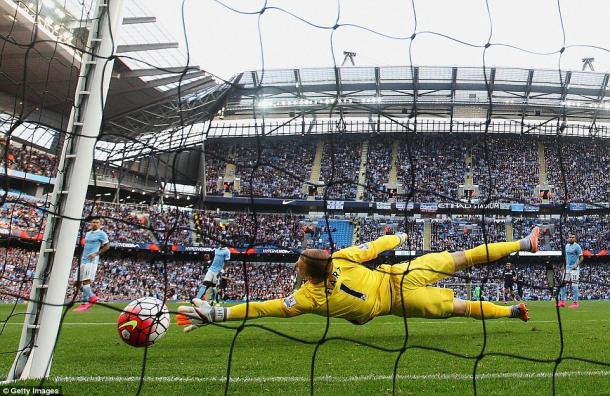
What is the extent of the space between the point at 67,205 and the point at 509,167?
33.3 metres

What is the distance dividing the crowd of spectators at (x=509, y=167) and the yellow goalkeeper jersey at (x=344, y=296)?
27927mm

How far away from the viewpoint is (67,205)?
3.97 m

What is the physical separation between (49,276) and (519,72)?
30.6 meters

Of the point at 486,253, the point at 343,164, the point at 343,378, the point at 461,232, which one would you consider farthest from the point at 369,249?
the point at 343,164

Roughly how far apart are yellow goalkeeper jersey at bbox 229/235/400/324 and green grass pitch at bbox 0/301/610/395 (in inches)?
18.1


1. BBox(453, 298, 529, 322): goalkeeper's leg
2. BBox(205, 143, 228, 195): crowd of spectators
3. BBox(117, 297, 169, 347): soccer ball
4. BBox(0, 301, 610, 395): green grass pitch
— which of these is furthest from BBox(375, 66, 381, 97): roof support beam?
BBox(117, 297, 169, 347): soccer ball

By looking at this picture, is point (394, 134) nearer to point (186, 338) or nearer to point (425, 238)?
point (425, 238)

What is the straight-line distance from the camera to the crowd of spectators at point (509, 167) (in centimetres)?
3206

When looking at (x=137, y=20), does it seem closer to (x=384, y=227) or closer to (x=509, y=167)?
Result: (x=384, y=227)

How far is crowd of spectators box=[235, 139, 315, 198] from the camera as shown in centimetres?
3547

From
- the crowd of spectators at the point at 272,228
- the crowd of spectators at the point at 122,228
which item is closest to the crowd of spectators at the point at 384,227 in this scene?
the crowd of spectators at the point at 272,228

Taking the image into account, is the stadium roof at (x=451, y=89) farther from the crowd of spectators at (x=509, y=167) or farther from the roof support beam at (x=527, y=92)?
the crowd of spectators at (x=509, y=167)

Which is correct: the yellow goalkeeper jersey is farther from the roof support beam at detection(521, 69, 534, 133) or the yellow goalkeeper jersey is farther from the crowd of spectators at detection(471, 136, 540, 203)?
the roof support beam at detection(521, 69, 534, 133)

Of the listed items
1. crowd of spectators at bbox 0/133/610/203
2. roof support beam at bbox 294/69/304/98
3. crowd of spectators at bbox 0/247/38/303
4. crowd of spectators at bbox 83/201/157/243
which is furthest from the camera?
crowd of spectators at bbox 0/133/610/203
